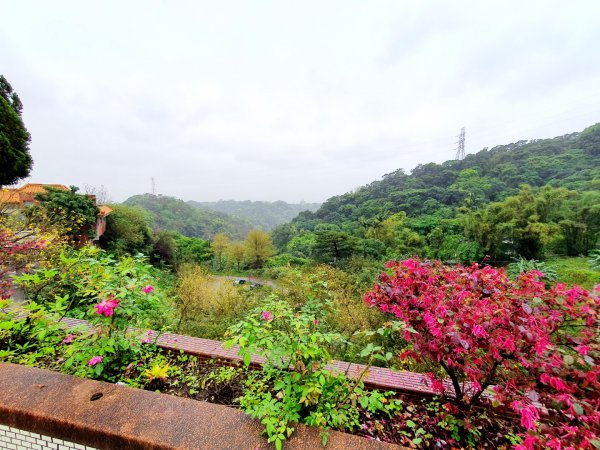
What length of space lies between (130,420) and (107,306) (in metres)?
0.65

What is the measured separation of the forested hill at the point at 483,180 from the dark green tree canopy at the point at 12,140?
80.4ft

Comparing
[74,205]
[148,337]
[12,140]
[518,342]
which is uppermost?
[12,140]

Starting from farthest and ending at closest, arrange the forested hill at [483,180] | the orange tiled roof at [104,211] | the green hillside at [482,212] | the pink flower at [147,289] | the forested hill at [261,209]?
the forested hill at [261,209], the forested hill at [483,180], the orange tiled roof at [104,211], the green hillside at [482,212], the pink flower at [147,289]

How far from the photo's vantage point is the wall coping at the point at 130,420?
1072mm

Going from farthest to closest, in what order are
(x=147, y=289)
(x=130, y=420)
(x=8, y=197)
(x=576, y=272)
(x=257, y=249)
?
(x=257, y=249)
(x=576, y=272)
(x=8, y=197)
(x=147, y=289)
(x=130, y=420)

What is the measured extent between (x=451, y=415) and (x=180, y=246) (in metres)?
25.3

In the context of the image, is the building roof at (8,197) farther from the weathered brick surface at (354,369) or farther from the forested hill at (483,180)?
the forested hill at (483,180)

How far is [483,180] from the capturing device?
35.3 meters

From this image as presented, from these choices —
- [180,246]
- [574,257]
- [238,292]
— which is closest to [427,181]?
[574,257]

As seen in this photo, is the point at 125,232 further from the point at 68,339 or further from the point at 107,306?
the point at 107,306

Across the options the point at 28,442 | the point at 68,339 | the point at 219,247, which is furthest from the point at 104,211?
the point at 28,442

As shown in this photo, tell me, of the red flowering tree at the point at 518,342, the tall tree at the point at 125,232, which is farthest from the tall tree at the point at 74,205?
the red flowering tree at the point at 518,342

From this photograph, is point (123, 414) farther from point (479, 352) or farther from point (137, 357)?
point (479, 352)

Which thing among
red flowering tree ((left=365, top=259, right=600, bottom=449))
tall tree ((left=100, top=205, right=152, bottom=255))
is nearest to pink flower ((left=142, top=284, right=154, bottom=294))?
red flowering tree ((left=365, top=259, right=600, bottom=449))
